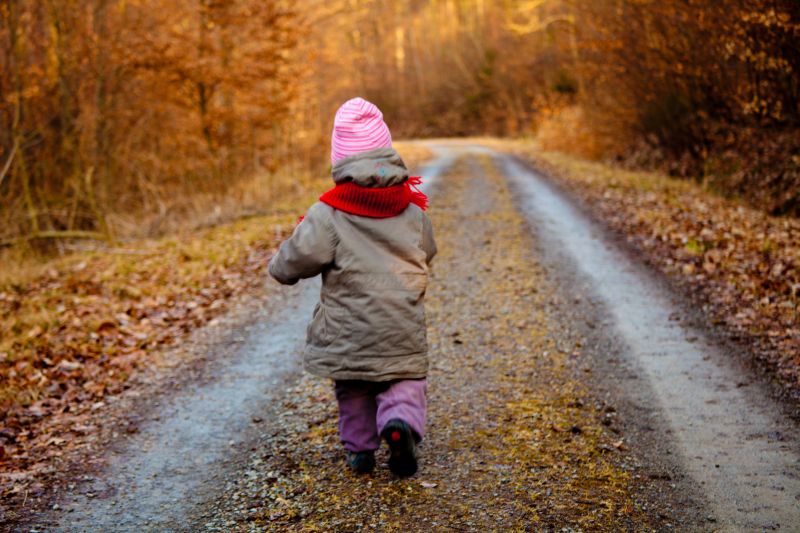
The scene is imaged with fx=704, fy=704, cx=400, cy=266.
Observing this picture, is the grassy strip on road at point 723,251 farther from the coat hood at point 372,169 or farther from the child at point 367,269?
the coat hood at point 372,169

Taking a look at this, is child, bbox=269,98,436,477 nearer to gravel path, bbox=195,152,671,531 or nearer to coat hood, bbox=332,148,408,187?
coat hood, bbox=332,148,408,187

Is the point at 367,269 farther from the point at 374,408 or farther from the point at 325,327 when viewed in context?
the point at 374,408

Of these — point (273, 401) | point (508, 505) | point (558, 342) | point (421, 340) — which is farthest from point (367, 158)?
point (558, 342)

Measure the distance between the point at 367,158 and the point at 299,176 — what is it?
1620 centimetres

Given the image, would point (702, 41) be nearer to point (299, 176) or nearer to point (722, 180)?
point (722, 180)

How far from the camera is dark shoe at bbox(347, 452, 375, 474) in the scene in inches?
155

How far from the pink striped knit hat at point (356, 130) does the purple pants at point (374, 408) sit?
48.5 inches

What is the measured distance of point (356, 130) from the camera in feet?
11.9

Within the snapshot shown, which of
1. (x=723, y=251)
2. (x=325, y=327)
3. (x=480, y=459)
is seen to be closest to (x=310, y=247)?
(x=325, y=327)

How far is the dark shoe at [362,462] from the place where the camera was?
3947mm

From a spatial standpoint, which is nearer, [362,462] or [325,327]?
[325,327]

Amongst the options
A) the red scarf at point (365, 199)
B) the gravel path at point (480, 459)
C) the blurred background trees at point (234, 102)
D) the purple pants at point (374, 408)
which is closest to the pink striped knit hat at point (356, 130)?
the red scarf at point (365, 199)

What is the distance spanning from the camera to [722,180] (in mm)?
14680

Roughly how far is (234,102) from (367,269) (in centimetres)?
1415
